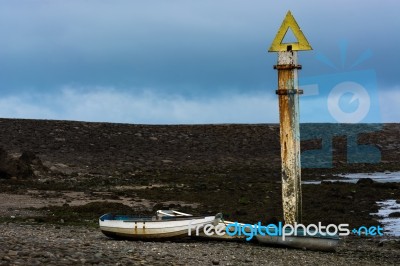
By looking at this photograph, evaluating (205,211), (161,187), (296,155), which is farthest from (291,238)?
(161,187)

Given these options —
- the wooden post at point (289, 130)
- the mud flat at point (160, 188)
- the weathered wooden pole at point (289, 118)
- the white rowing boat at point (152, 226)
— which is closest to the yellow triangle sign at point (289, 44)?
the weathered wooden pole at point (289, 118)

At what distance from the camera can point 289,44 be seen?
21.5 metres

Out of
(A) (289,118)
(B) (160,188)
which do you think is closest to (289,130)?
(A) (289,118)

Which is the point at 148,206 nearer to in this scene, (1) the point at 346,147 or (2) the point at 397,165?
(2) the point at 397,165

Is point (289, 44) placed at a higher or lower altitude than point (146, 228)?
higher

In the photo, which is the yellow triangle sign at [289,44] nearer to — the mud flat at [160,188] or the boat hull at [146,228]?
the mud flat at [160,188]

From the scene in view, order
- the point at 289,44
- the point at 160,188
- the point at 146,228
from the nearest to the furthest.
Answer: the point at 146,228, the point at 289,44, the point at 160,188

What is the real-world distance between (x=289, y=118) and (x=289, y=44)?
2.04 m

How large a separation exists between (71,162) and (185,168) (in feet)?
27.2

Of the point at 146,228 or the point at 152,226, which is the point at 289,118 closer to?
the point at 152,226

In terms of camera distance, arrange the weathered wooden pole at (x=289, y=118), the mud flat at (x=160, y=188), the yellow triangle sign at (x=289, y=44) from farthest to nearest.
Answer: the weathered wooden pole at (x=289, y=118) → the yellow triangle sign at (x=289, y=44) → the mud flat at (x=160, y=188)

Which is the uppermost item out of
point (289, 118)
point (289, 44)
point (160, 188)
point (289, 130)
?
point (289, 44)

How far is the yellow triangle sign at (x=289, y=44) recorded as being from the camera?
836 inches

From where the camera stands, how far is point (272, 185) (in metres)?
42.2
